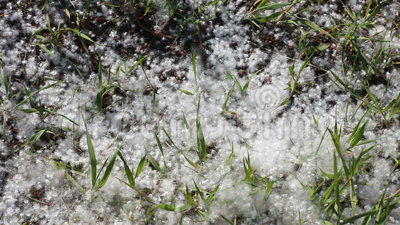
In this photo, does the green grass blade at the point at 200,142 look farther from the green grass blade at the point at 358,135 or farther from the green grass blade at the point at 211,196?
the green grass blade at the point at 358,135

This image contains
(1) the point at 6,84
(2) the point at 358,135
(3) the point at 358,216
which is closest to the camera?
(3) the point at 358,216

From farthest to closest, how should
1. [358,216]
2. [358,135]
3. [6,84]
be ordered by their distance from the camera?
[6,84] < [358,135] < [358,216]

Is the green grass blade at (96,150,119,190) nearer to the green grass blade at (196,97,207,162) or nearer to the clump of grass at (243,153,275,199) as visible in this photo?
the green grass blade at (196,97,207,162)

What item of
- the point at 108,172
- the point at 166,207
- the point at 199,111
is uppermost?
the point at 199,111

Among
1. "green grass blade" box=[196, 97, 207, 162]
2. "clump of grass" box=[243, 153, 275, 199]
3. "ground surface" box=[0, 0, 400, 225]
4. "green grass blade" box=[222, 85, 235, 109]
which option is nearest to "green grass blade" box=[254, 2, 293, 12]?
"ground surface" box=[0, 0, 400, 225]

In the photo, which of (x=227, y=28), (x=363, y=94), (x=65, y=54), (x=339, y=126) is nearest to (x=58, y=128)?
(x=65, y=54)

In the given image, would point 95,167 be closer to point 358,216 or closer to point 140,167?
point 140,167

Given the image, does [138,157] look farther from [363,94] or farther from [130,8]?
[363,94]

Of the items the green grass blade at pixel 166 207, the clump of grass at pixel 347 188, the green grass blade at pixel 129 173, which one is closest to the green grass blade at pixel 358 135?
the clump of grass at pixel 347 188

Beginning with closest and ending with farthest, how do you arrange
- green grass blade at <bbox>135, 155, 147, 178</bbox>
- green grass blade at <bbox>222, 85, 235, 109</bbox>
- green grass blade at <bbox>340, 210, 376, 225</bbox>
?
green grass blade at <bbox>340, 210, 376, 225</bbox>, green grass blade at <bbox>135, 155, 147, 178</bbox>, green grass blade at <bbox>222, 85, 235, 109</bbox>

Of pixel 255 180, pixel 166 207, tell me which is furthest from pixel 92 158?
pixel 255 180
